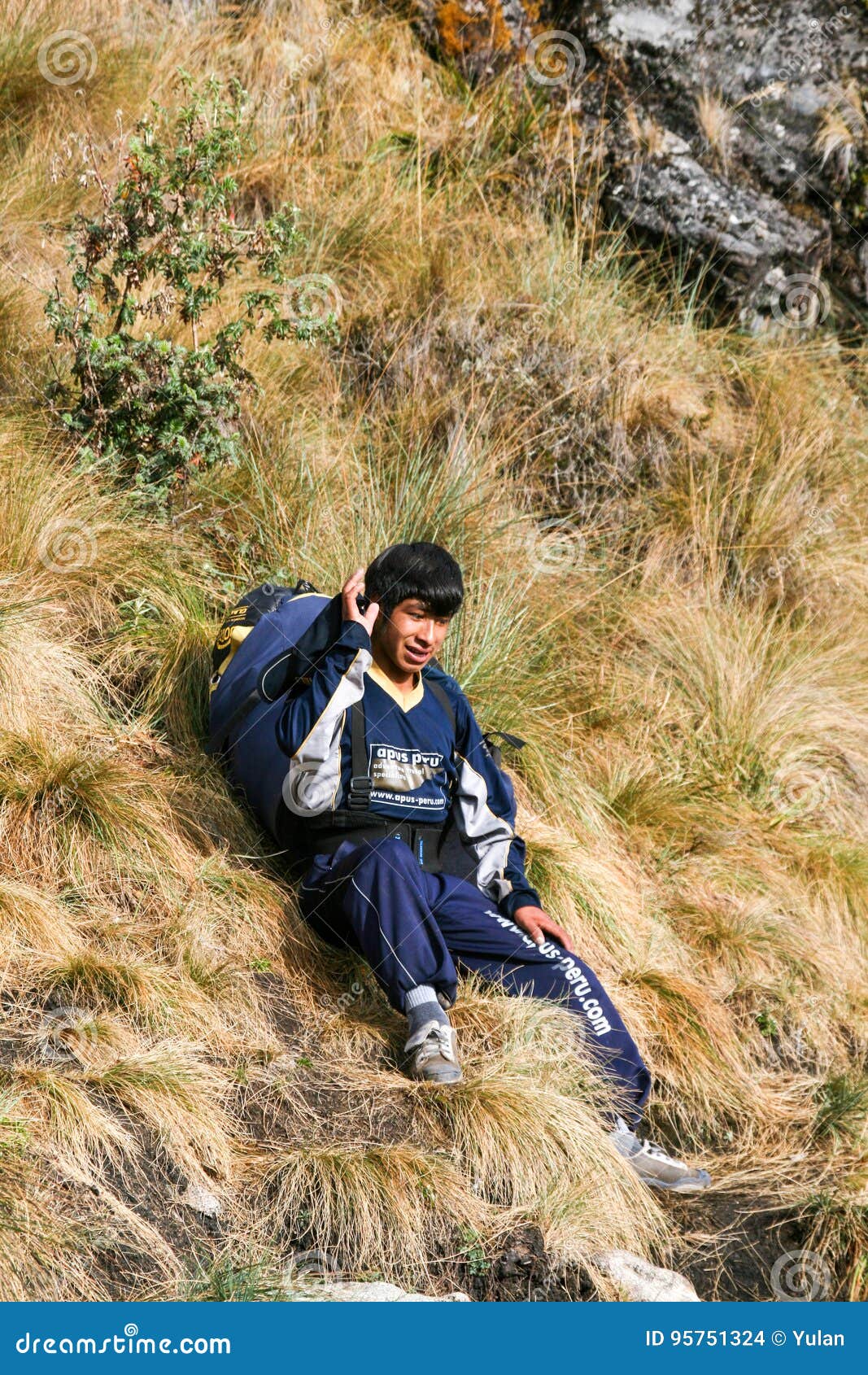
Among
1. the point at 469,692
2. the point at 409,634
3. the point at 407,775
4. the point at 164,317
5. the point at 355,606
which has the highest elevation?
the point at 164,317

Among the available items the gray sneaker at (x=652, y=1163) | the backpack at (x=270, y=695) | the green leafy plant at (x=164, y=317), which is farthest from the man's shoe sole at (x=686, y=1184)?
the green leafy plant at (x=164, y=317)

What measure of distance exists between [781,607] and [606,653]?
1.25 metres

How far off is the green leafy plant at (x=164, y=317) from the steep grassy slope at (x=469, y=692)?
189 millimetres

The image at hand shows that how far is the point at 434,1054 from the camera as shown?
3.74m

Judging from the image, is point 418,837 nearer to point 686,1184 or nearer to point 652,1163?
point 652,1163

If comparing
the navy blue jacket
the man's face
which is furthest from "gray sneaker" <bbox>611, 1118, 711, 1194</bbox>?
the man's face

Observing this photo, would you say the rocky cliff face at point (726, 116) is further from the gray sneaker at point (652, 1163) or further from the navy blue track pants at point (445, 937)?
the gray sneaker at point (652, 1163)

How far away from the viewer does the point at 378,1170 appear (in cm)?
345

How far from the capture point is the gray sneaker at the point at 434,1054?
12.3 ft

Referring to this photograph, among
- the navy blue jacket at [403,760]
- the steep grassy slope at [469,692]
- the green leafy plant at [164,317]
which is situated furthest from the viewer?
the green leafy plant at [164,317]

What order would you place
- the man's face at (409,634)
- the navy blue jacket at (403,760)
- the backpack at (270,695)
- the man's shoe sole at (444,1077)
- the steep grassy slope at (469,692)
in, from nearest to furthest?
the steep grassy slope at (469,692)
the man's shoe sole at (444,1077)
the navy blue jacket at (403,760)
the backpack at (270,695)
the man's face at (409,634)

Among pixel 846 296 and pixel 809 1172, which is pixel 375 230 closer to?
pixel 846 296

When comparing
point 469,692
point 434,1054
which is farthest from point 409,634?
point 434,1054

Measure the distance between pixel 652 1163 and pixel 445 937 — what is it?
0.90 meters
